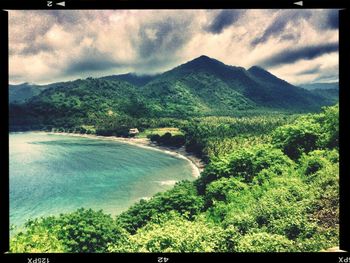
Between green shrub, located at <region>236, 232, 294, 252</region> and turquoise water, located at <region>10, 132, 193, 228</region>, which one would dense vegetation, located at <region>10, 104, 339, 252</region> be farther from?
turquoise water, located at <region>10, 132, 193, 228</region>

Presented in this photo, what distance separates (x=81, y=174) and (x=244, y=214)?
1564cm

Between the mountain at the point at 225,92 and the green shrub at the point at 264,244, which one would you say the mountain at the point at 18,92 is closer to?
the green shrub at the point at 264,244

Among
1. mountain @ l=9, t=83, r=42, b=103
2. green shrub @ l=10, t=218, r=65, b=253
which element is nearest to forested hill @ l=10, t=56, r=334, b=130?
mountain @ l=9, t=83, r=42, b=103

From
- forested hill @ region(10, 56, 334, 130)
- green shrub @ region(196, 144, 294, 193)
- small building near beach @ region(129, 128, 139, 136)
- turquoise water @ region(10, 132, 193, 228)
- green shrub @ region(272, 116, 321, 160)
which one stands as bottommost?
turquoise water @ region(10, 132, 193, 228)

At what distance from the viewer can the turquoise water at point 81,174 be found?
1333 cm

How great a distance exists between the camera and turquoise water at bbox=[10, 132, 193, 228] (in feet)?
43.7

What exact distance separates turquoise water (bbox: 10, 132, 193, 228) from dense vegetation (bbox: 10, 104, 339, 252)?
3.95 m

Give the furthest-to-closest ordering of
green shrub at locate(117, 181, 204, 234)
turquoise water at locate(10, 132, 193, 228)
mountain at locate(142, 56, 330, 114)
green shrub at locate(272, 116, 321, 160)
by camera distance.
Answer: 1. mountain at locate(142, 56, 330, 114)
2. turquoise water at locate(10, 132, 193, 228)
3. green shrub at locate(117, 181, 204, 234)
4. green shrub at locate(272, 116, 321, 160)

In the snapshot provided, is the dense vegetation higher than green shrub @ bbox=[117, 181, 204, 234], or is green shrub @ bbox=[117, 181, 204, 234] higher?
the dense vegetation

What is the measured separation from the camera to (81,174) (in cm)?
1945

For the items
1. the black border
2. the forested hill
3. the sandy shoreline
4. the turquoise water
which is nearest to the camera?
the black border
